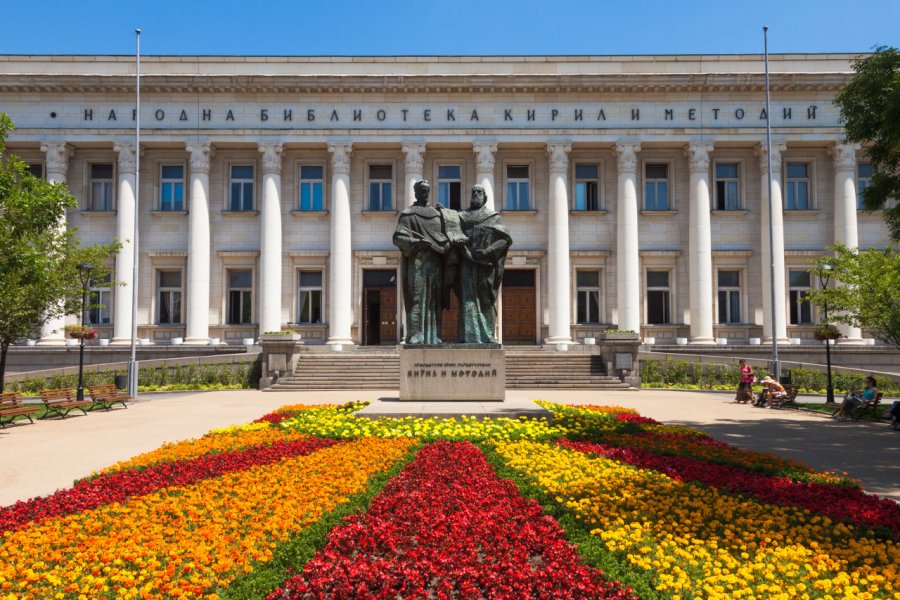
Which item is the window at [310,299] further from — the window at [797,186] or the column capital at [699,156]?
the window at [797,186]

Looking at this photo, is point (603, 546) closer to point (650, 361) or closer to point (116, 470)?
point (116, 470)

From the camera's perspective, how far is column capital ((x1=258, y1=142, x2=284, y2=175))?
111 feet

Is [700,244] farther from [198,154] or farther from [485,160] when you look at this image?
[198,154]

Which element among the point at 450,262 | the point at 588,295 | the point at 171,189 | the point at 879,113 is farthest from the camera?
the point at 588,295

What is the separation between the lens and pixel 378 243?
3531 centimetres

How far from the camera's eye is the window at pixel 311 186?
35.7 metres

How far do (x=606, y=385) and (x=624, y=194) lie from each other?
12.5m

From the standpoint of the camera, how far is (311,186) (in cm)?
3569

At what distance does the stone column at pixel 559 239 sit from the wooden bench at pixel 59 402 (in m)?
22.4

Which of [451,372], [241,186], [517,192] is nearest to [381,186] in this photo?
[517,192]

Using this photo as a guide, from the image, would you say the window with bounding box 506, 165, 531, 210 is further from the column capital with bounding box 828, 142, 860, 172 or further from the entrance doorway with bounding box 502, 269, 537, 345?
the column capital with bounding box 828, 142, 860, 172

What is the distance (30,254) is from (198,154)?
20.2 meters

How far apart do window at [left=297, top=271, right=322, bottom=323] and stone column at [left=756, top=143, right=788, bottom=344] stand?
23.9 m

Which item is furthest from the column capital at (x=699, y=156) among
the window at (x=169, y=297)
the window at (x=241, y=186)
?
the window at (x=169, y=297)
